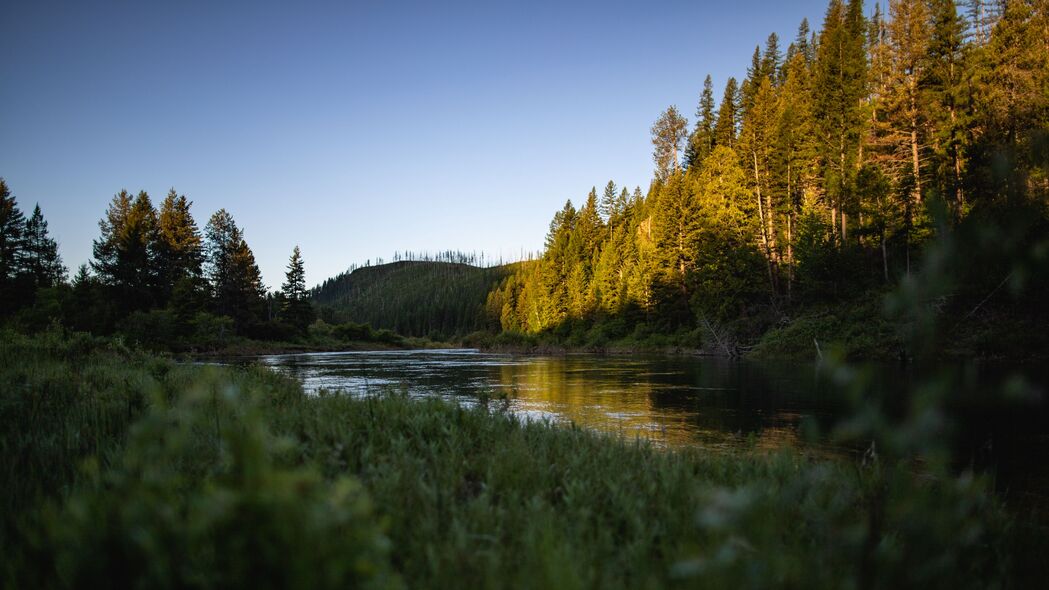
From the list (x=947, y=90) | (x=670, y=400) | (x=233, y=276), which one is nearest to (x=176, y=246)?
(x=233, y=276)

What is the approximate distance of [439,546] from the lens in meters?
2.73

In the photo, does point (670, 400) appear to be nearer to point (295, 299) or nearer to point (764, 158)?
point (764, 158)

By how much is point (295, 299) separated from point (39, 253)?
22.7m

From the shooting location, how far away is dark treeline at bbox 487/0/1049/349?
25.0 meters

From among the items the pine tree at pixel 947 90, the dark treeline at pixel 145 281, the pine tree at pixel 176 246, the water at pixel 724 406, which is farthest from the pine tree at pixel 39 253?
the pine tree at pixel 947 90

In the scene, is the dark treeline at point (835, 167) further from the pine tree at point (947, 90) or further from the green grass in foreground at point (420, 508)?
the green grass in foreground at point (420, 508)

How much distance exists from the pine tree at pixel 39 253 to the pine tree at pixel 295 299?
20.2 metres

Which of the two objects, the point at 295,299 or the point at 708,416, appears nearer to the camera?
the point at 708,416

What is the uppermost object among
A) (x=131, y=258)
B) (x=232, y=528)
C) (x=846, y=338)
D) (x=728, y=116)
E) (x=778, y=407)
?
(x=728, y=116)

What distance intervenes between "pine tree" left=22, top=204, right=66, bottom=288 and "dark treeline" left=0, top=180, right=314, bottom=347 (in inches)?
3.7

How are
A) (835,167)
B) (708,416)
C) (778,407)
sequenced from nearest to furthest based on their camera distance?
(708,416) < (778,407) < (835,167)

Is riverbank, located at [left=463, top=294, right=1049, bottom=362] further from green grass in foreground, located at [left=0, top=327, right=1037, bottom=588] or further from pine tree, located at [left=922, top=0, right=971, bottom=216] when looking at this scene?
pine tree, located at [left=922, top=0, right=971, bottom=216]

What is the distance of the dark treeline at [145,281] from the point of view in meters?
36.1

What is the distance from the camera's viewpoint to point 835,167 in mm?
31016
